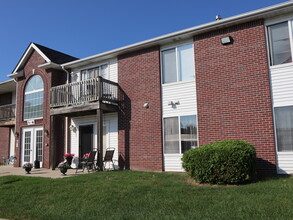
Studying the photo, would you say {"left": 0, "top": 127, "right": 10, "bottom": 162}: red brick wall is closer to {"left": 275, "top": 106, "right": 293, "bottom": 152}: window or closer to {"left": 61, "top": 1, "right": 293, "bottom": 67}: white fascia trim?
{"left": 61, "top": 1, "right": 293, "bottom": 67}: white fascia trim

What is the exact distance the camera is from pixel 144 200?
5918 mm

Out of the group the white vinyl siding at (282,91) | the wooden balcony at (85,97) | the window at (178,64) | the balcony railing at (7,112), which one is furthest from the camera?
the balcony railing at (7,112)

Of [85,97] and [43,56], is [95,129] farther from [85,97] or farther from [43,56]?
[43,56]

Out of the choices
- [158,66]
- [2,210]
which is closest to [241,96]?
[158,66]

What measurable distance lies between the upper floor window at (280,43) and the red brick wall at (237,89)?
290 mm

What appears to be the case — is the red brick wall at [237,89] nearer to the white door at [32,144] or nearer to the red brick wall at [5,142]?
the white door at [32,144]

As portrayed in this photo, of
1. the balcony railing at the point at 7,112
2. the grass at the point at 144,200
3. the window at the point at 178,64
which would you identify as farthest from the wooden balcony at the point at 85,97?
the balcony railing at the point at 7,112

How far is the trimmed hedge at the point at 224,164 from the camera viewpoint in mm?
7141

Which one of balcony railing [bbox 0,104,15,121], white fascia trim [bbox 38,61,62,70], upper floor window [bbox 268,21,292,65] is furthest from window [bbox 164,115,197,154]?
balcony railing [bbox 0,104,15,121]

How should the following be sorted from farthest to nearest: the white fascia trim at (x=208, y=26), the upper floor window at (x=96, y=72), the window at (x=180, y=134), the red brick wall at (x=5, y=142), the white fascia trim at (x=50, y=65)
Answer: the red brick wall at (x=5, y=142) < the white fascia trim at (x=50, y=65) < the upper floor window at (x=96, y=72) < the window at (x=180, y=134) < the white fascia trim at (x=208, y=26)

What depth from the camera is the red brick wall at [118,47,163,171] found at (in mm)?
11070

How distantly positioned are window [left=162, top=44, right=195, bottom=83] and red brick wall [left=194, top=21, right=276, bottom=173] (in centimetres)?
37

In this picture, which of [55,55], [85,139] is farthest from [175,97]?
[55,55]

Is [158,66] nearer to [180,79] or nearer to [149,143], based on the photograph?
[180,79]
